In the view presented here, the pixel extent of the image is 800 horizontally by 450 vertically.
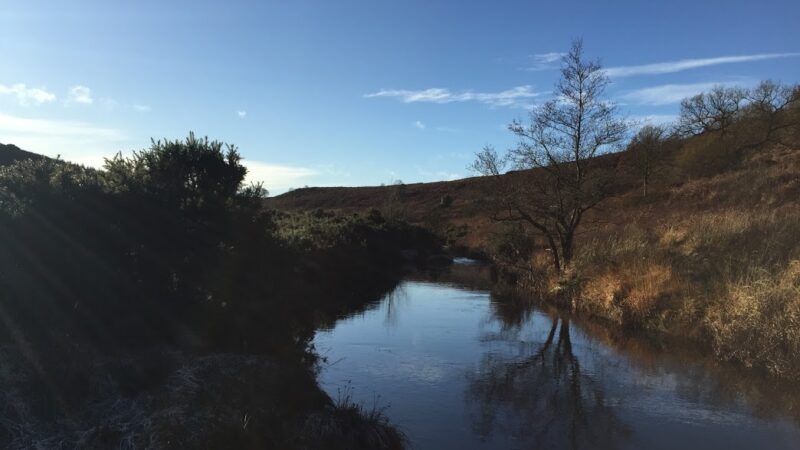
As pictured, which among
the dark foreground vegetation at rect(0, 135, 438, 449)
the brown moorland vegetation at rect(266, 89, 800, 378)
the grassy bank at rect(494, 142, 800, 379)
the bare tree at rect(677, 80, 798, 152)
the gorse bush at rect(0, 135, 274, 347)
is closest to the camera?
the dark foreground vegetation at rect(0, 135, 438, 449)

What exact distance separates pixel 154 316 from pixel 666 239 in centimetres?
1968

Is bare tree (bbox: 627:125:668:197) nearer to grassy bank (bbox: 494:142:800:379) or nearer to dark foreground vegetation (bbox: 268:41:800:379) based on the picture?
dark foreground vegetation (bbox: 268:41:800:379)

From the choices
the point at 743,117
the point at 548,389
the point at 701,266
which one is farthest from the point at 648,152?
the point at 548,389

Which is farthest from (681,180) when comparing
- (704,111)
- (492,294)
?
(492,294)

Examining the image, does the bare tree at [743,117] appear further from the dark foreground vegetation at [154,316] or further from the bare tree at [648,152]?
the dark foreground vegetation at [154,316]

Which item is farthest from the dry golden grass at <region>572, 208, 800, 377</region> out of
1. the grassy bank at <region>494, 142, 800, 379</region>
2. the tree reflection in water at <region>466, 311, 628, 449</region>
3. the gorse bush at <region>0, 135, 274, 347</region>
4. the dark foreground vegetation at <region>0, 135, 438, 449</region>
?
the gorse bush at <region>0, 135, 274, 347</region>

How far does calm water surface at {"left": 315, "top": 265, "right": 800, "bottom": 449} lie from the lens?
9.21 metres

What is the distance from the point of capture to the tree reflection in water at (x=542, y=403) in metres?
9.20

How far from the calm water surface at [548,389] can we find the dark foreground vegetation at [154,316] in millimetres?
1560

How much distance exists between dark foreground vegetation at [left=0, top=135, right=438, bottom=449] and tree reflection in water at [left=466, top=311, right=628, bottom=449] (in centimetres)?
224

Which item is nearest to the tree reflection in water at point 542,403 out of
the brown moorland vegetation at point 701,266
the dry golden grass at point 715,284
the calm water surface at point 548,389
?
the calm water surface at point 548,389

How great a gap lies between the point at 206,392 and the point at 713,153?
2093 inches

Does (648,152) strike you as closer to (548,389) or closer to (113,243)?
(548,389)

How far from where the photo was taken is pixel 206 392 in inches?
297
